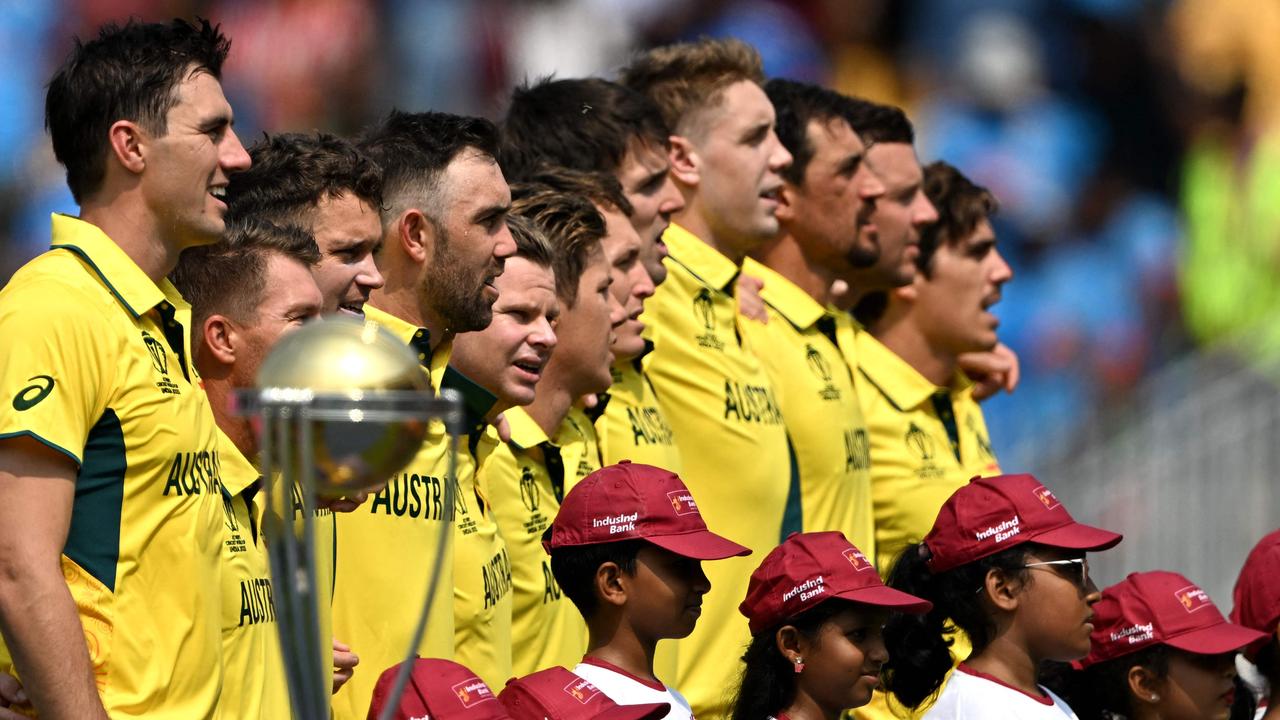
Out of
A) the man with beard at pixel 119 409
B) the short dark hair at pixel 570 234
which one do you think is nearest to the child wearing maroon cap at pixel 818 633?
the short dark hair at pixel 570 234

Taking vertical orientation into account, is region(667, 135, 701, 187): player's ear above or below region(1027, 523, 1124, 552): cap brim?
above

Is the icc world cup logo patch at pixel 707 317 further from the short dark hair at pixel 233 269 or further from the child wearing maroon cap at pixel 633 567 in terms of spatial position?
the short dark hair at pixel 233 269

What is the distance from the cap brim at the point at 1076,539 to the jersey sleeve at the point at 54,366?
2312mm

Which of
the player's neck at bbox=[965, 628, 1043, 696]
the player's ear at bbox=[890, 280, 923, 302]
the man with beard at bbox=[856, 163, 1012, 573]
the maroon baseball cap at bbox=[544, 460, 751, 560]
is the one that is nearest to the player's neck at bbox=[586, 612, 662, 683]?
the maroon baseball cap at bbox=[544, 460, 751, 560]

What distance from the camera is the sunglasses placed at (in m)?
4.94

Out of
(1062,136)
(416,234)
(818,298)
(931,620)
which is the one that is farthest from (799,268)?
(1062,136)

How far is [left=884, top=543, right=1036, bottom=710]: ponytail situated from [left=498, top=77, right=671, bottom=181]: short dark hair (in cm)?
151

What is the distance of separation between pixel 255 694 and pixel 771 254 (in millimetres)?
3271

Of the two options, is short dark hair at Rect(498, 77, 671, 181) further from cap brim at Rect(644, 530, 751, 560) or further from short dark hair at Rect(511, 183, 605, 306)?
cap brim at Rect(644, 530, 751, 560)

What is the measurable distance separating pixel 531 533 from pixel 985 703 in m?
1.14

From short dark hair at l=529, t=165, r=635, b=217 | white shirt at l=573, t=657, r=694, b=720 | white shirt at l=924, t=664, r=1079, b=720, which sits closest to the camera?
white shirt at l=573, t=657, r=694, b=720

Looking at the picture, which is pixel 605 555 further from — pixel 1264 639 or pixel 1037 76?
pixel 1037 76

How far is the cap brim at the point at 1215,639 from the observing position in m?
5.14

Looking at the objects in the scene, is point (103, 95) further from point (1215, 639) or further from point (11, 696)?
point (1215, 639)
